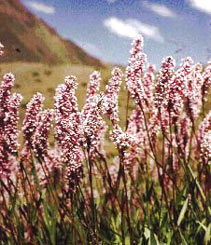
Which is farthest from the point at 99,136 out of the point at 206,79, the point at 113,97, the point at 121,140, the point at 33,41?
the point at 33,41

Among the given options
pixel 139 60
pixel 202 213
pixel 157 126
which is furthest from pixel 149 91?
pixel 202 213

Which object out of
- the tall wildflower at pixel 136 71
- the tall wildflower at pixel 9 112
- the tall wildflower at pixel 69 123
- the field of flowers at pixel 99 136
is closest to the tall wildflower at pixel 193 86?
the field of flowers at pixel 99 136

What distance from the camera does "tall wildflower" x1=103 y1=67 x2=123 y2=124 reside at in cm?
361

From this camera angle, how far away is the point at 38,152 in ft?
12.8

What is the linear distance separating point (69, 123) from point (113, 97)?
1.71ft

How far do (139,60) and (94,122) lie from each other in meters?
1.08

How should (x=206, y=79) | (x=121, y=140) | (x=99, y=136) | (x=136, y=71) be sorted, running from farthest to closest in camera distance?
(x=206, y=79), (x=99, y=136), (x=136, y=71), (x=121, y=140)

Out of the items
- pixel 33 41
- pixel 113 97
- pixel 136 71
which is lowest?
pixel 113 97

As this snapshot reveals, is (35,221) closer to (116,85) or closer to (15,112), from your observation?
(15,112)

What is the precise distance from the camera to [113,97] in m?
3.66

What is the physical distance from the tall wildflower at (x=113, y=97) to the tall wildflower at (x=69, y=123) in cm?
27

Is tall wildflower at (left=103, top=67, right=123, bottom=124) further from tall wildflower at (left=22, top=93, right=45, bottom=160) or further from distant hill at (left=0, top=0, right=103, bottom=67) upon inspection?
distant hill at (left=0, top=0, right=103, bottom=67)

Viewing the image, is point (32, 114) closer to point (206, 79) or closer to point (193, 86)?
point (193, 86)

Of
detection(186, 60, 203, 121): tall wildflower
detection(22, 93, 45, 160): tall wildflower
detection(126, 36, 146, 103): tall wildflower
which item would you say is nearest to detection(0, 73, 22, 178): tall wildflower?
detection(22, 93, 45, 160): tall wildflower
